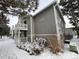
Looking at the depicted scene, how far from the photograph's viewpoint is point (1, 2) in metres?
9.47

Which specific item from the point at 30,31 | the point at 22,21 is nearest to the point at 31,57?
the point at 30,31

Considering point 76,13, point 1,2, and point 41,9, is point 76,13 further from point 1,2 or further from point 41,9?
point 1,2

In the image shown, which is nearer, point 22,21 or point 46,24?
point 46,24

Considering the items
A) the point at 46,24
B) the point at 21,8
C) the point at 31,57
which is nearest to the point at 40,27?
the point at 46,24

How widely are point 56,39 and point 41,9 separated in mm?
5232

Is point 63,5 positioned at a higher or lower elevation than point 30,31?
higher

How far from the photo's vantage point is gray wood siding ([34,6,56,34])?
14.6m

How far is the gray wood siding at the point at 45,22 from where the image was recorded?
14616mm

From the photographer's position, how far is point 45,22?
1584cm

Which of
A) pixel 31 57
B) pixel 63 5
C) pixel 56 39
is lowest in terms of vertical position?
pixel 31 57

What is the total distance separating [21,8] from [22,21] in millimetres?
9745

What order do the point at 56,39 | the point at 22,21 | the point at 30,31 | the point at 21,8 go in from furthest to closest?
the point at 22,21
the point at 30,31
the point at 56,39
the point at 21,8

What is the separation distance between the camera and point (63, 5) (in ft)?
53.9

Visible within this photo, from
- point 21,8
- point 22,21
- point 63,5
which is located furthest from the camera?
point 22,21
